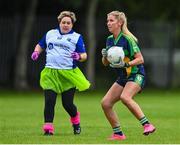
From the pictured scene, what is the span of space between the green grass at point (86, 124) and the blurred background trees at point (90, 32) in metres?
10.2

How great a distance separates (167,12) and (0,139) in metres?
29.9

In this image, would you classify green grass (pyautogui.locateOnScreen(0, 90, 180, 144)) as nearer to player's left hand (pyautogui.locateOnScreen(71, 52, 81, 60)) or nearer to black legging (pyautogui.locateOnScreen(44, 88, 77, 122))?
black legging (pyautogui.locateOnScreen(44, 88, 77, 122))

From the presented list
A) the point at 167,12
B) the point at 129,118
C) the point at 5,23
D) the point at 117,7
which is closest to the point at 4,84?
the point at 5,23

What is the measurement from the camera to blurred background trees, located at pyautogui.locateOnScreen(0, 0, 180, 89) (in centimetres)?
3906

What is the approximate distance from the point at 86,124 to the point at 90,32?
20959 millimetres

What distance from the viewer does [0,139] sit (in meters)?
14.4

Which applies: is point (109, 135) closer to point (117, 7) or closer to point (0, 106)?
point (0, 106)

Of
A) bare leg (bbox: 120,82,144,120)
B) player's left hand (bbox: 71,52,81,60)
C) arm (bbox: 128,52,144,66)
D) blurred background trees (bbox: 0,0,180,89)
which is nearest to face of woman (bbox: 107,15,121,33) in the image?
arm (bbox: 128,52,144,66)

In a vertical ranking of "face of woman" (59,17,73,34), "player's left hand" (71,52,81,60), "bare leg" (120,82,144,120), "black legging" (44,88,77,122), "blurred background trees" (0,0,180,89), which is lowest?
"blurred background trees" (0,0,180,89)

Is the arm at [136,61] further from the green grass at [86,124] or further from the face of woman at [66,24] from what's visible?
the face of woman at [66,24]

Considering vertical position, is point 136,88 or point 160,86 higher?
point 136,88

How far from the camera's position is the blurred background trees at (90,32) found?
128 ft

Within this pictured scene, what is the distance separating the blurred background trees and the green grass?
1016 centimetres

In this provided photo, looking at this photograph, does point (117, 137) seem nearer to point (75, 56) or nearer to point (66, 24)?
point (75, 56)
